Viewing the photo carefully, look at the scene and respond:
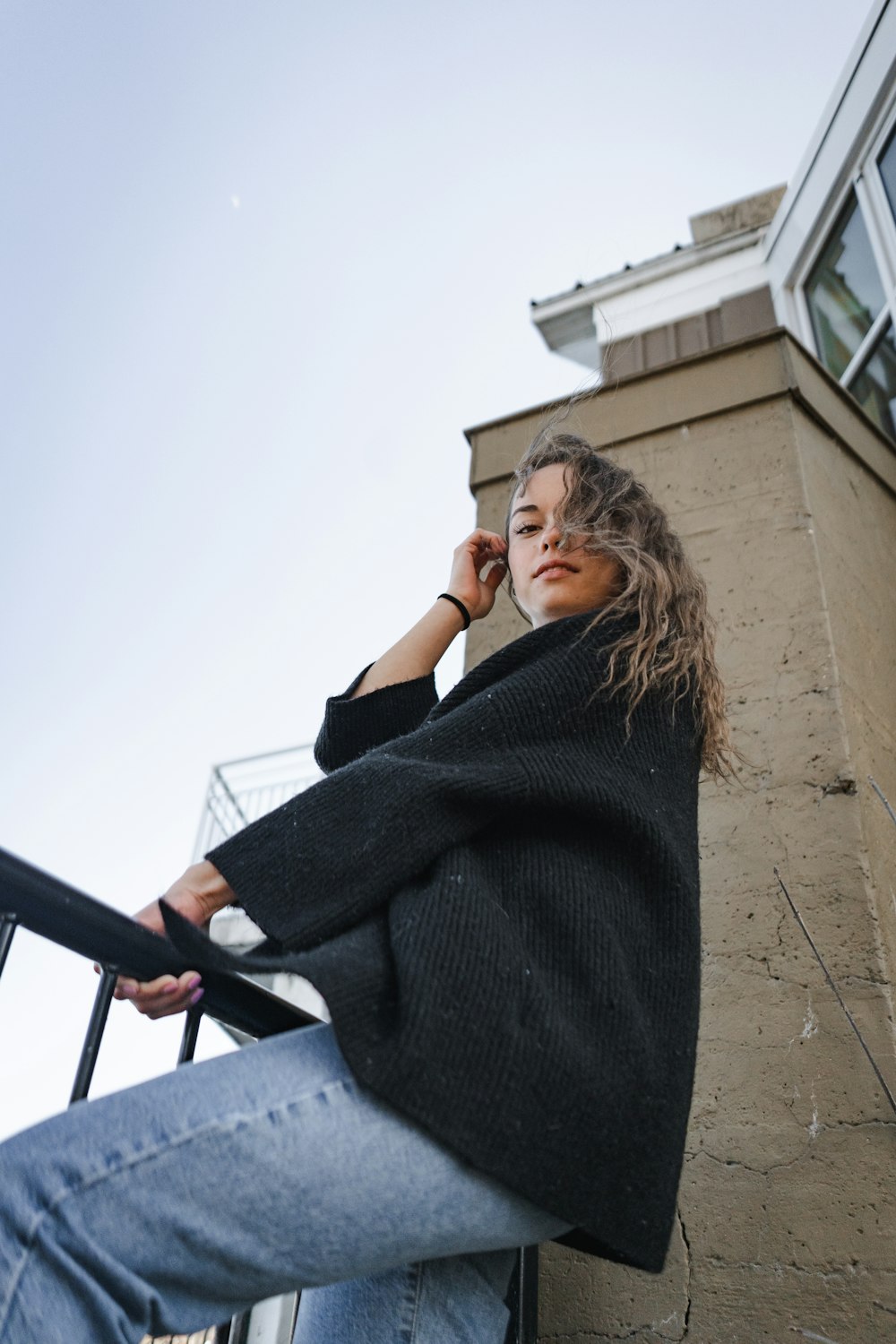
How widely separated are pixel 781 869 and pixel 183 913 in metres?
1.28

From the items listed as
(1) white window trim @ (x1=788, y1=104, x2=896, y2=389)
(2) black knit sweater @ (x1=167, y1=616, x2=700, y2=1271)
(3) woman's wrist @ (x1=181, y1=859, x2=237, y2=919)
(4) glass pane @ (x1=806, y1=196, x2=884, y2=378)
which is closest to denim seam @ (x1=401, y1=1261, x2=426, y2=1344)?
(2) black knit sweater @ (x1=167, y1=616, x2=700, y2=1271)

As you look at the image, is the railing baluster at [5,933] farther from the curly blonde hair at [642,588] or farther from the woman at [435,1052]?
the curly blonde hair at [642,588]

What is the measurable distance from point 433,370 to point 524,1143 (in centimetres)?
749

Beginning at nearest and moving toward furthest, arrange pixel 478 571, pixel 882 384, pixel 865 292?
1. pixel 478 571
2. pixel 882 384
3. pixel 865 292

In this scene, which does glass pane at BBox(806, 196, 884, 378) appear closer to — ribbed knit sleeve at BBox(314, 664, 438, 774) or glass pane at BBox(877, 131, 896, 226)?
glass pane at BBox(877, 131, 896, 226)

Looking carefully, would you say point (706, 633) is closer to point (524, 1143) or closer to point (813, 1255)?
point (524, 1143)

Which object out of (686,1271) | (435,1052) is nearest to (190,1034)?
(435,1052)

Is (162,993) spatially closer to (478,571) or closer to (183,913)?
(183,913)

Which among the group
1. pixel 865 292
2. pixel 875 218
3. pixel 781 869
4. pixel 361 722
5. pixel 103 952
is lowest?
pixel 781 869

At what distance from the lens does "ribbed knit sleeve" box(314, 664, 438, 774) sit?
5.09 ft

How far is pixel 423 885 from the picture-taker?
1.04m

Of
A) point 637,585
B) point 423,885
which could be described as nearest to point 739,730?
point 637,585

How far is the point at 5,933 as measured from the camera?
94 centimetres

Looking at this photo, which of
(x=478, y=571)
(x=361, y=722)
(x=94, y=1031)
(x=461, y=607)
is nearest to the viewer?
(x=94, y=1031)
